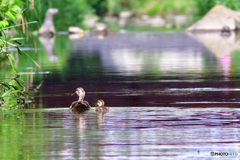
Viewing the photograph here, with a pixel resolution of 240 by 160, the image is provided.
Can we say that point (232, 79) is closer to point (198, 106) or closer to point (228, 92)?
point (228, 92)

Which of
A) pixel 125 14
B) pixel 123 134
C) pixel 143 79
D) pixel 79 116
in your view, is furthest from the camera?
pixel 125 14

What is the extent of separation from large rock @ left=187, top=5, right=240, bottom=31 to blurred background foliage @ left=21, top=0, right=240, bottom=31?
11.7ft

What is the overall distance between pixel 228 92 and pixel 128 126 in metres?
4.27

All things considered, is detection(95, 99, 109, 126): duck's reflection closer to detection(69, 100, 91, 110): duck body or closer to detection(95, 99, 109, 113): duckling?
detection(95, 99, 109, 113): duckling

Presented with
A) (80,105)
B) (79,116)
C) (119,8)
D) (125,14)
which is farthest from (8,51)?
(125,14)

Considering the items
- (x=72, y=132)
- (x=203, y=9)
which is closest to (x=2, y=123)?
(x=72, y=132)

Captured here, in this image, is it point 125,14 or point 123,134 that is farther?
point 125,14

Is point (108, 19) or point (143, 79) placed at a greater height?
point (108, 19)

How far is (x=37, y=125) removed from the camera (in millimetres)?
9422

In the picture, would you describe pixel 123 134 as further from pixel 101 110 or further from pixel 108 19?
pixel 108 19

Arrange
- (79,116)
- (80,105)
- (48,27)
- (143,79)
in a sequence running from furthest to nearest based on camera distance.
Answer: (48,27) → (143,79) → (80,105) → (79,116)

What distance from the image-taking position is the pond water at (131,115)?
7723mm

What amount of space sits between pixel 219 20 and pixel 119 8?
1377 inches

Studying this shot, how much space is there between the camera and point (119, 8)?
80.9 m
